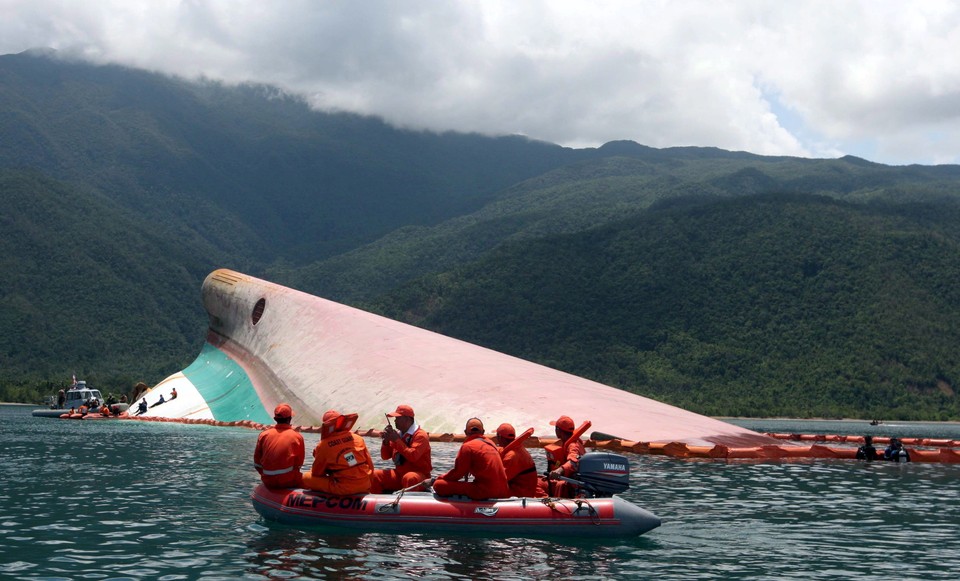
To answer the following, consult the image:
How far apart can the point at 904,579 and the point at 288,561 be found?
8790 millimetres

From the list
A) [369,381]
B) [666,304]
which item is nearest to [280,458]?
[369,381]

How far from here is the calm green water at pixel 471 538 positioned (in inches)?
592

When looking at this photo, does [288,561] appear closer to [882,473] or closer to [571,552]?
[571,552]

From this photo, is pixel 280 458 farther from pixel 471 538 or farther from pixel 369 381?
pixel 369 381

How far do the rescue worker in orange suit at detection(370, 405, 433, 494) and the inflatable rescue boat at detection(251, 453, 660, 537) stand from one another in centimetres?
62

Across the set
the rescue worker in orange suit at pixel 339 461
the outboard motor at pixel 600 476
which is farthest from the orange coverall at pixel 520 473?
the rescue worker in orange suit at pixel 339 461

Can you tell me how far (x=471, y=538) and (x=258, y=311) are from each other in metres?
35.0

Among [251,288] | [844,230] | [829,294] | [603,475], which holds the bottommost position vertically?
[603,475]

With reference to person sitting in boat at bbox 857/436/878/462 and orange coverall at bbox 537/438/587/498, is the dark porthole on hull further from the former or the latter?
→ orange coverall at bbox 537/438/587/498

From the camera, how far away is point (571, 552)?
16656mm

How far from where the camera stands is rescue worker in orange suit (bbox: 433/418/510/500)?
57.7ft

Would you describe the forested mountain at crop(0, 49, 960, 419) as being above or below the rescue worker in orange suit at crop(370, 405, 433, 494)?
above

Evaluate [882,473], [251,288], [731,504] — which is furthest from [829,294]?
[731,504]

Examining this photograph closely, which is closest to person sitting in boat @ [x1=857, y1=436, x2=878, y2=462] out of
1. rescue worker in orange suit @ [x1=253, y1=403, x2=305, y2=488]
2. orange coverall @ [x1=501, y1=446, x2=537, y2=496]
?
orange coverall @ [x1=501, y1=446, x2=537, y2=496]
